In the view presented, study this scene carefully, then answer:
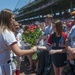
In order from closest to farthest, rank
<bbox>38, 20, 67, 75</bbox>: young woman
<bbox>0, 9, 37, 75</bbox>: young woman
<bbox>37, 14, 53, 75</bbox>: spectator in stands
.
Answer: <bbox>0, 9, 37, 75</bbox>: young woman < <bbox>38, 20, 67, 75</bbox>: young woman < <bbox>37, 14, 53, 75</bbox>: spectator in stands

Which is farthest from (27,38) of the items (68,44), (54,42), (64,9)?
(64,9)

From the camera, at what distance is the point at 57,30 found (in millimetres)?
5793

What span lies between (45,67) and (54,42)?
7.38 feet

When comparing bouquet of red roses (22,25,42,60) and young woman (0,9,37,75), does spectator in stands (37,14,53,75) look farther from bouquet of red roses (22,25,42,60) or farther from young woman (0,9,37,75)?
young woman (0,9,37,75)

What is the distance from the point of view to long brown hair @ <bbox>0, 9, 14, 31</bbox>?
3710mm

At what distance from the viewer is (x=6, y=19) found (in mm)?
3758

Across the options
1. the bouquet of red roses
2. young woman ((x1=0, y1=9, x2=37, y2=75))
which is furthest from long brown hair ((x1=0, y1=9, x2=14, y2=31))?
the bouquet of red roses

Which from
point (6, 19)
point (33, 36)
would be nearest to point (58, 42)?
point (33, 36)

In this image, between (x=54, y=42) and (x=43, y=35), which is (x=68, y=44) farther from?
(x=43, y=35)

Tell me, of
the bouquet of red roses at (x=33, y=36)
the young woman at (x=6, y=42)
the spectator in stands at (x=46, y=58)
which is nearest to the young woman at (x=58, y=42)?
the spectator in stands at (x=46, y=58)

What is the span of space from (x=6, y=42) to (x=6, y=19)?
0.34m

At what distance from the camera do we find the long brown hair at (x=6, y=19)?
371 cm

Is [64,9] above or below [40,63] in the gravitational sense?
above

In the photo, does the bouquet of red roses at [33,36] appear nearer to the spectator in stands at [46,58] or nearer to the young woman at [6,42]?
the spectator in stands at [46,58]
